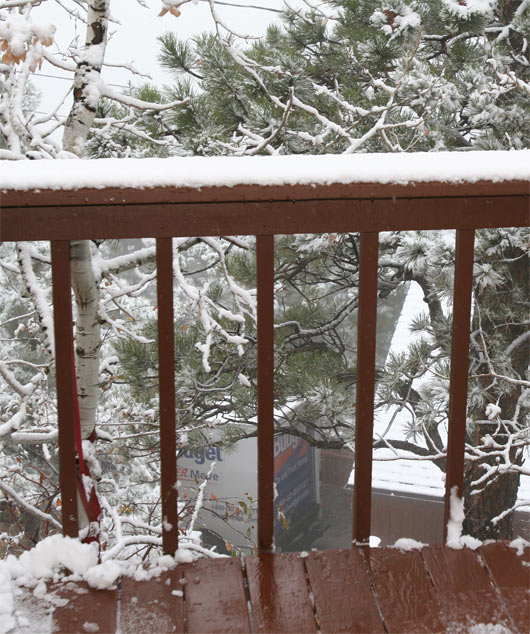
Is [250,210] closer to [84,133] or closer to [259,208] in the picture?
[259,208]

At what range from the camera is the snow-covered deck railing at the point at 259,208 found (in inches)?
42.1

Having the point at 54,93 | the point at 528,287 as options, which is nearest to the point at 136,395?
the point at 54,93

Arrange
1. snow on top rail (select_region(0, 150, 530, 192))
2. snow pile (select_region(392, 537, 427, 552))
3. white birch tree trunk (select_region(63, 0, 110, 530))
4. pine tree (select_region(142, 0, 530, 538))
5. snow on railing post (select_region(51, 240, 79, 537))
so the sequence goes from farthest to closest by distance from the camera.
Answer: pine tree (select_region(142, 0, 530, 538)), white birch tree trunk (select_region(63, 0, 110, 530)), snow pile (select_region(392, 537, 427, 552)), snow on railing post (select_region(51, 240, 79, 537)), snow on top rail (select_region(0, 150, 530, 192))

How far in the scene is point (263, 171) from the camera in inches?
42.8

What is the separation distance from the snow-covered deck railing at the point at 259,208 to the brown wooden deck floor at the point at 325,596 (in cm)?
16

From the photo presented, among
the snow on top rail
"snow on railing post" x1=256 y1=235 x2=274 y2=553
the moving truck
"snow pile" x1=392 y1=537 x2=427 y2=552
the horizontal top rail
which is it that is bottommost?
the moving truck

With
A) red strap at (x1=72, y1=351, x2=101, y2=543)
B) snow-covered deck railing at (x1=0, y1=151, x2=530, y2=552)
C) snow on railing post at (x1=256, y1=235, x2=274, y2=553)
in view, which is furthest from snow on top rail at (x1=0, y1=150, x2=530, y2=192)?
red strap at (x1=72, y1=351, x2=101, y2=543)

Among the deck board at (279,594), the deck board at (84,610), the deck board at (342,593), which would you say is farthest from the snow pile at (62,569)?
the deck board at (342,593)

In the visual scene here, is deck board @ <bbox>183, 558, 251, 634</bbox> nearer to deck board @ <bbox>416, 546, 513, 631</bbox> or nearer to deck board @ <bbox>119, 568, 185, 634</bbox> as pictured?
deck board @ <bbox>119, 568, 185, 634</bbox>

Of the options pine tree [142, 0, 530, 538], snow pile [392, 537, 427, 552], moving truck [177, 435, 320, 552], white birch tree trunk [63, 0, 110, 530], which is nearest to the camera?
snow pile [392, 537, 427, 552]

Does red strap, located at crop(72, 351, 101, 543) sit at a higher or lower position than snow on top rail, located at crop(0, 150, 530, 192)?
lower

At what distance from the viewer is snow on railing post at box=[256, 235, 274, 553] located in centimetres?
118

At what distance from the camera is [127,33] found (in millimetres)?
4402

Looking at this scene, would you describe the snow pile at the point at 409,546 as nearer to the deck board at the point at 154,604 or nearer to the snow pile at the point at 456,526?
the snow pile at the point at 456,526
